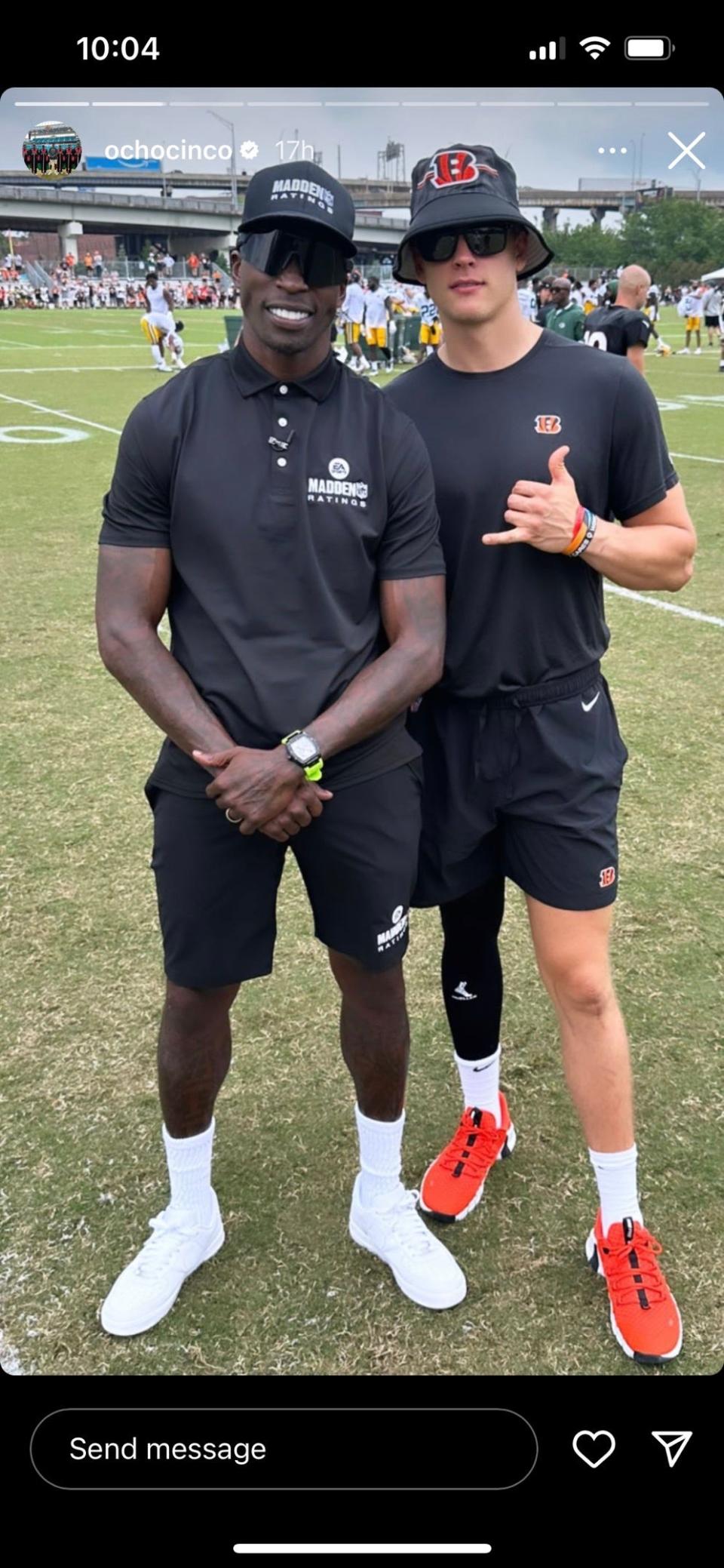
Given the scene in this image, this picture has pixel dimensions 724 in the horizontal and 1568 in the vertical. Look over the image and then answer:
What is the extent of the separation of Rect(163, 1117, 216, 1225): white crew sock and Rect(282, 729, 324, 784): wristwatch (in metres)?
0.98

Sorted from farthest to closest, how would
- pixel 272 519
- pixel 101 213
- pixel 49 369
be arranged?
pixel 101 213, pixel 49 369, pixel 272 519

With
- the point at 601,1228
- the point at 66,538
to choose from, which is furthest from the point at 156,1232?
the point at 66,538

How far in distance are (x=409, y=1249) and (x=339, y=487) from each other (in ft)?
5.51

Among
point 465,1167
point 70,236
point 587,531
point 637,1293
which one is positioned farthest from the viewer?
point 70,236

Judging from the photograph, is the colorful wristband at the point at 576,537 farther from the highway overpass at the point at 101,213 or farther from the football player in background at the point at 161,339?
the football player in background at the point at 161,339

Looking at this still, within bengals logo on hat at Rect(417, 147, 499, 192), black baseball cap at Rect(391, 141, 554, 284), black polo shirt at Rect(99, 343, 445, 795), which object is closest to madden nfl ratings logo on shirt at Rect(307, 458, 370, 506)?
black polo shirt at Rect(99, 343, 445, 795)

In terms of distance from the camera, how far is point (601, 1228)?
2615 mm

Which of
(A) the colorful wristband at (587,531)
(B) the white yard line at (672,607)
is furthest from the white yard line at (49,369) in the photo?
(A) the colorful wristband at (587,531)

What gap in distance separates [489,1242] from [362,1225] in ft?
1.03

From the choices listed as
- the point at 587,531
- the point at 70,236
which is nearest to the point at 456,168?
the point at 587,531

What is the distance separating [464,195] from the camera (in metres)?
2.24
